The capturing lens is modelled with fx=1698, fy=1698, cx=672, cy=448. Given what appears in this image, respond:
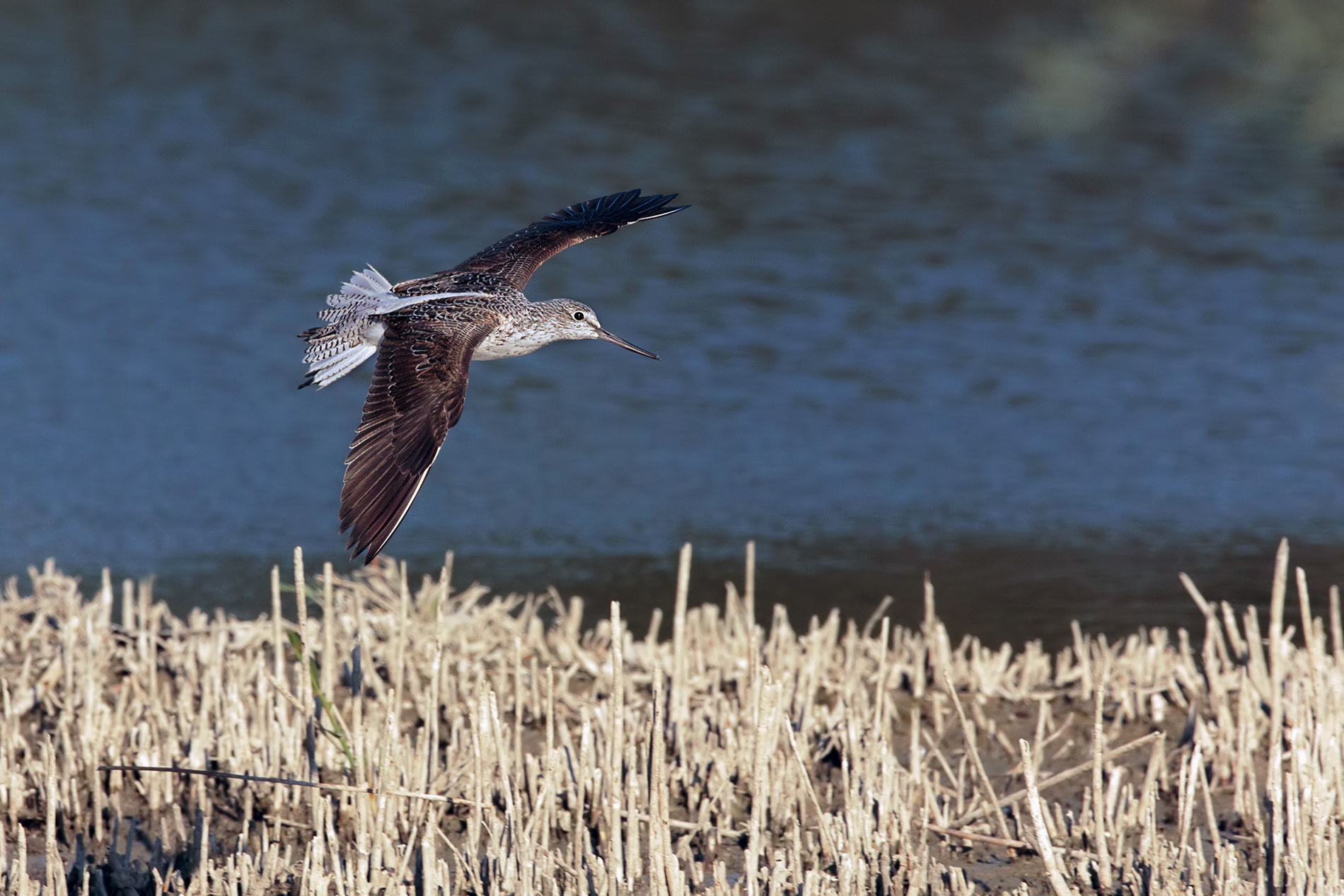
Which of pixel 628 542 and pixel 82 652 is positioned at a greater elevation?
pixel 628 542

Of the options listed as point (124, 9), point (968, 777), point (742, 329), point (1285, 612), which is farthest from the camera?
point (124, 9)

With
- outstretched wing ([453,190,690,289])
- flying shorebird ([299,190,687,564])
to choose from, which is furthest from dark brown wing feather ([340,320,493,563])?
outstretched wing ([453,190,690,289])

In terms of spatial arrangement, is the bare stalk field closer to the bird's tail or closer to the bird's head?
the bird's tail

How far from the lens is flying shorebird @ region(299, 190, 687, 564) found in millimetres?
4562

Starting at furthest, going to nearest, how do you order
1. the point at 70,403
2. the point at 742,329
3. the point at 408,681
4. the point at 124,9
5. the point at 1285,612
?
1. the point at 124,9
2. the point at 742,329
3. the point at 70,403
4. the point at 1285,612
5. the point at 408,681

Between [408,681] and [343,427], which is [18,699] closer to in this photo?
[408,681]

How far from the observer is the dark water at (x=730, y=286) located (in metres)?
8.61

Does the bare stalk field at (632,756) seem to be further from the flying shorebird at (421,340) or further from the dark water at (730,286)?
the dark water at (730,286)

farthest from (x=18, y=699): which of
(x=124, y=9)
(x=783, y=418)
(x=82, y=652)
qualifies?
(x=124, y=9)

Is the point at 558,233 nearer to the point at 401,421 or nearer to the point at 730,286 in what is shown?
the point at 401,421

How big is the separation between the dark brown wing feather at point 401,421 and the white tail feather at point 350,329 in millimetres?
169

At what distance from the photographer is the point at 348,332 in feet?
18.7

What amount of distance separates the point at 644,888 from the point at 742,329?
7.08 m

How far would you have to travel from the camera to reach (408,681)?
6008 millimetres
